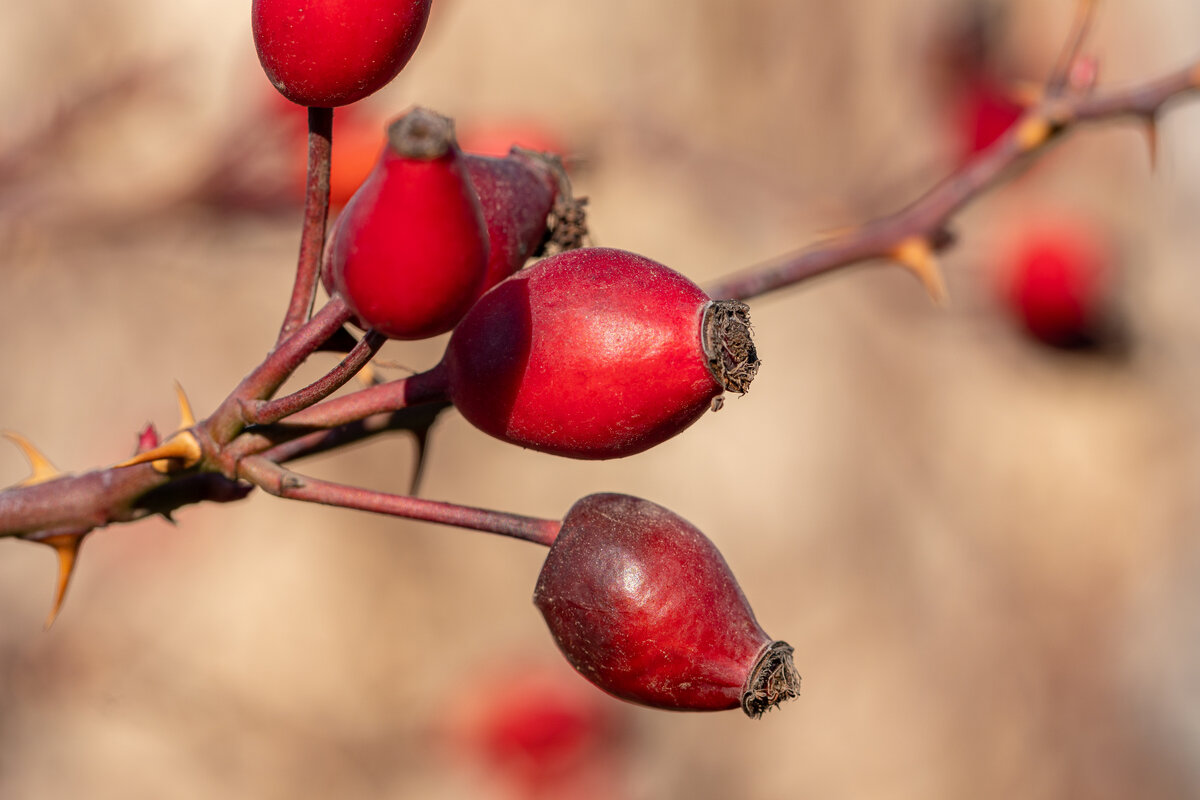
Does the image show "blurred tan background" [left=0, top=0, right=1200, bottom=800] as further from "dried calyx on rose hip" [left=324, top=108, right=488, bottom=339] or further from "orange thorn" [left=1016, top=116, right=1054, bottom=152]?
"dried calyx on rose hip" [left=324, top=108, right=488, bottom=339]

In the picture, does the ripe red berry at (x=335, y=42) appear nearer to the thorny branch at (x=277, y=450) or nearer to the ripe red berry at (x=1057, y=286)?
the thorny branch at (x=277, y=450)

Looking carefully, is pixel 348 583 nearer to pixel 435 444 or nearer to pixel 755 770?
pixel 435 444

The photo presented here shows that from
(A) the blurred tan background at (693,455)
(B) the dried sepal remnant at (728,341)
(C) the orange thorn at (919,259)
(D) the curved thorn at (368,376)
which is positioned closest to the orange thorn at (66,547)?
(D) the curved thorn at (368,376)

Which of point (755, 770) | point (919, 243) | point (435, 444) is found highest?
point (919, 243)

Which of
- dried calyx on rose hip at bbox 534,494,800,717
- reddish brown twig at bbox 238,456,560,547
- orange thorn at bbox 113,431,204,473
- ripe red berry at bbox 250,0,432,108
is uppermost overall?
ripe red berry at bbox 250,0,432,108

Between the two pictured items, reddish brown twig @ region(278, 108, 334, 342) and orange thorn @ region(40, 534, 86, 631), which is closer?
reddish brown twig @ region(278, 108, 334, 342)

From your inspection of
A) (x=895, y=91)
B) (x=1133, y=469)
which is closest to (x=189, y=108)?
(x=895, y=91)

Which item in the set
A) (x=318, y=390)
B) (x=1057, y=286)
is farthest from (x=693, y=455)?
(x=318, y=390)

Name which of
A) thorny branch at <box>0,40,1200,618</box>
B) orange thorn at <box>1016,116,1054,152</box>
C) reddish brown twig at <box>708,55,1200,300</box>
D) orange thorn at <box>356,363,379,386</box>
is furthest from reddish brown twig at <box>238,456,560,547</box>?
orange thorn at <box>1016,116,1054,152</box>
